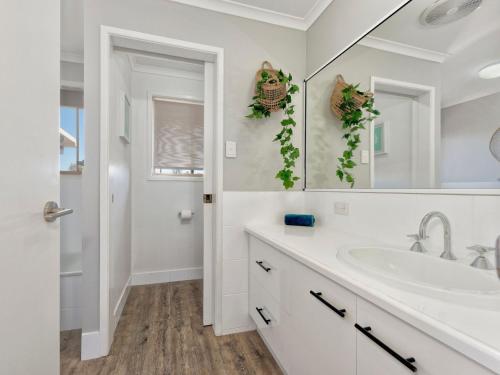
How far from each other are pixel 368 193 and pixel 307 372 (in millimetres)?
925

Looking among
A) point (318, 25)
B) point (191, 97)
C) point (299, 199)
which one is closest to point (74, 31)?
point (191, 97)

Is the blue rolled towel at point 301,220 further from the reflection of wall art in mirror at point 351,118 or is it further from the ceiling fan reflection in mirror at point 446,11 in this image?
the ceiling fan reflection in mirror at point 446,11

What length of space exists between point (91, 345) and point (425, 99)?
2295mm

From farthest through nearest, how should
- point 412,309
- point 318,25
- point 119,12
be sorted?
point 318,25, point 119,12, point 412,309

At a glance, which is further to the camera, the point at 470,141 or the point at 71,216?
the point at 71,216

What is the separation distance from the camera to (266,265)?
1492mm

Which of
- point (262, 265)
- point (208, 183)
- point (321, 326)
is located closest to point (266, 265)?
point (262, 265)

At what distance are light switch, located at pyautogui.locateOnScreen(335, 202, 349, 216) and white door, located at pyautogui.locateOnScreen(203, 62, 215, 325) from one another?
88 cm

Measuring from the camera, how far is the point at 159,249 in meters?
2.75

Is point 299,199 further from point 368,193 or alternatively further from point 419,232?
point 419,232

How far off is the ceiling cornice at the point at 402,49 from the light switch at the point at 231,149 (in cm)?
101

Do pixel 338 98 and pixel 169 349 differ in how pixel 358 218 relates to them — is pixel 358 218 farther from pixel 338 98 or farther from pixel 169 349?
pixel 169 349

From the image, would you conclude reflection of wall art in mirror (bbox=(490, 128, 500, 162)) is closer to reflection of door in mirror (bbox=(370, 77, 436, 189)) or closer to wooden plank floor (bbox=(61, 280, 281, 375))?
reflection of door in mirror (bbox=(370, 77, 436, 189))

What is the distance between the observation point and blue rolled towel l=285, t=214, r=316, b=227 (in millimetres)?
1720
